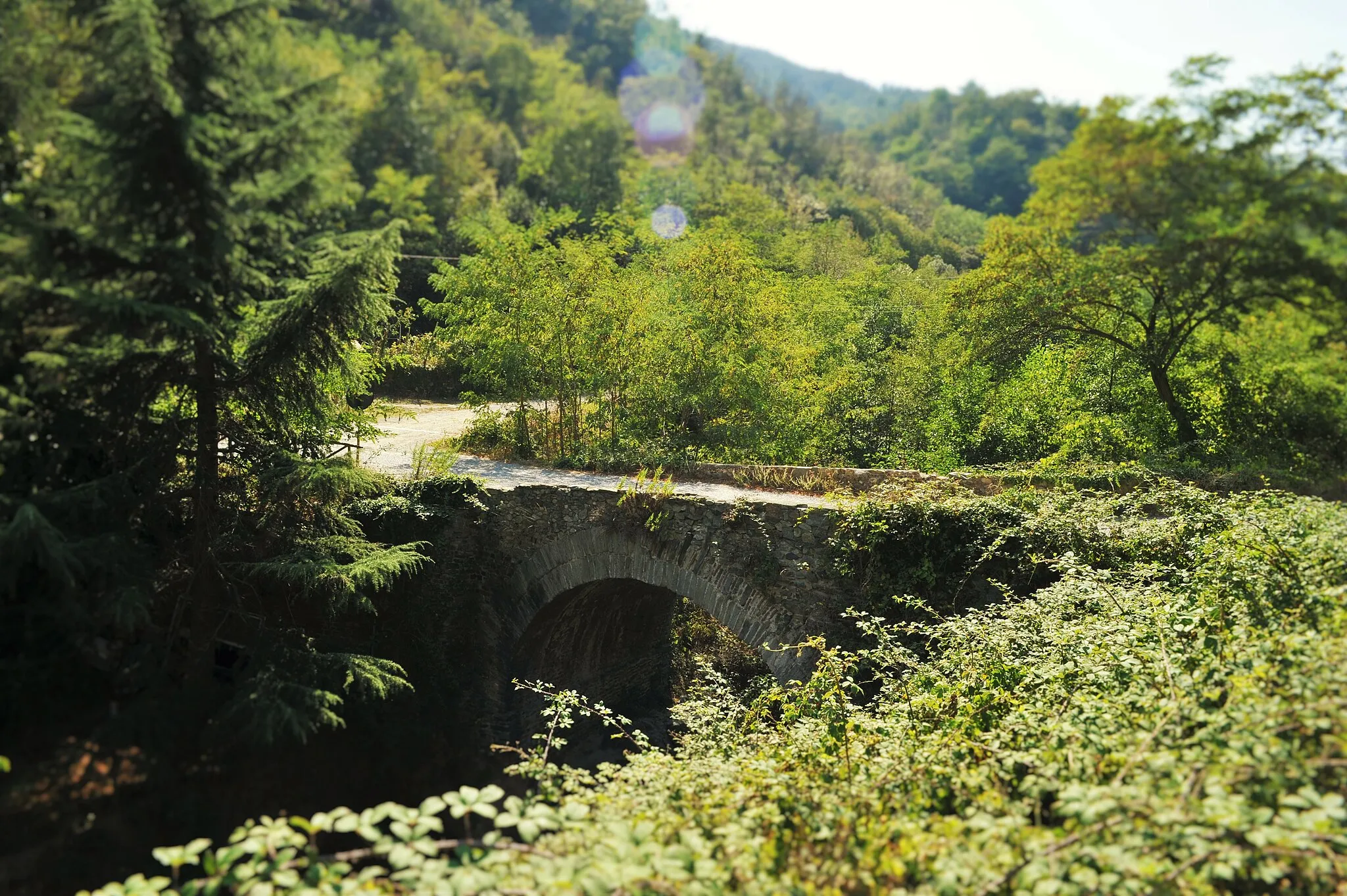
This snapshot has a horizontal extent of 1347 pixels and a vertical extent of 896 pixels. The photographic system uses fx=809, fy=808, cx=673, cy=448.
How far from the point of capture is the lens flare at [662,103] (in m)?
75.1

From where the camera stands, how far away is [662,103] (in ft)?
281

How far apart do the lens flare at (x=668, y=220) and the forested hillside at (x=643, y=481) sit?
19.0 metres

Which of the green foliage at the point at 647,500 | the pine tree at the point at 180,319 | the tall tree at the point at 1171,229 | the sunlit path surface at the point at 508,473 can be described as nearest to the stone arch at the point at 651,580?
the green foliage at the point at 647,500

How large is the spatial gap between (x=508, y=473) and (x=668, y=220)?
24.9 metres

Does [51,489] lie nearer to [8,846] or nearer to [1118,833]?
[8,846]

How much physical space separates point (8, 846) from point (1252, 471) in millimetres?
10135

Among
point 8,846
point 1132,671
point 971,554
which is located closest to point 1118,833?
point 1132,671

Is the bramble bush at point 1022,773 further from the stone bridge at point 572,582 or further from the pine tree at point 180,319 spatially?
the pine tree at point 180,319

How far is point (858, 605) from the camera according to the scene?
26.5 ft

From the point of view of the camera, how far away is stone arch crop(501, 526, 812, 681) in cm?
848

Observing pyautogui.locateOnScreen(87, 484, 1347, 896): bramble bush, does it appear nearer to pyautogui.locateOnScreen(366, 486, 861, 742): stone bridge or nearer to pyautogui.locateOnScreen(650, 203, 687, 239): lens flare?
pyautogui.locateOnScreen(366, 486, 861, 742): stone bridge

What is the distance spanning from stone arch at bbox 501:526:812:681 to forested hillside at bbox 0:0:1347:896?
3.15ft

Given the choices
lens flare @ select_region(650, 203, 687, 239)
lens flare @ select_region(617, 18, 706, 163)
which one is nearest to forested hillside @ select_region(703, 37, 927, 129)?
lens flare @ select_region(617, 18, 706, 163)

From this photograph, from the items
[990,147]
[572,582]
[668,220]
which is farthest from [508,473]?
[990,147]
